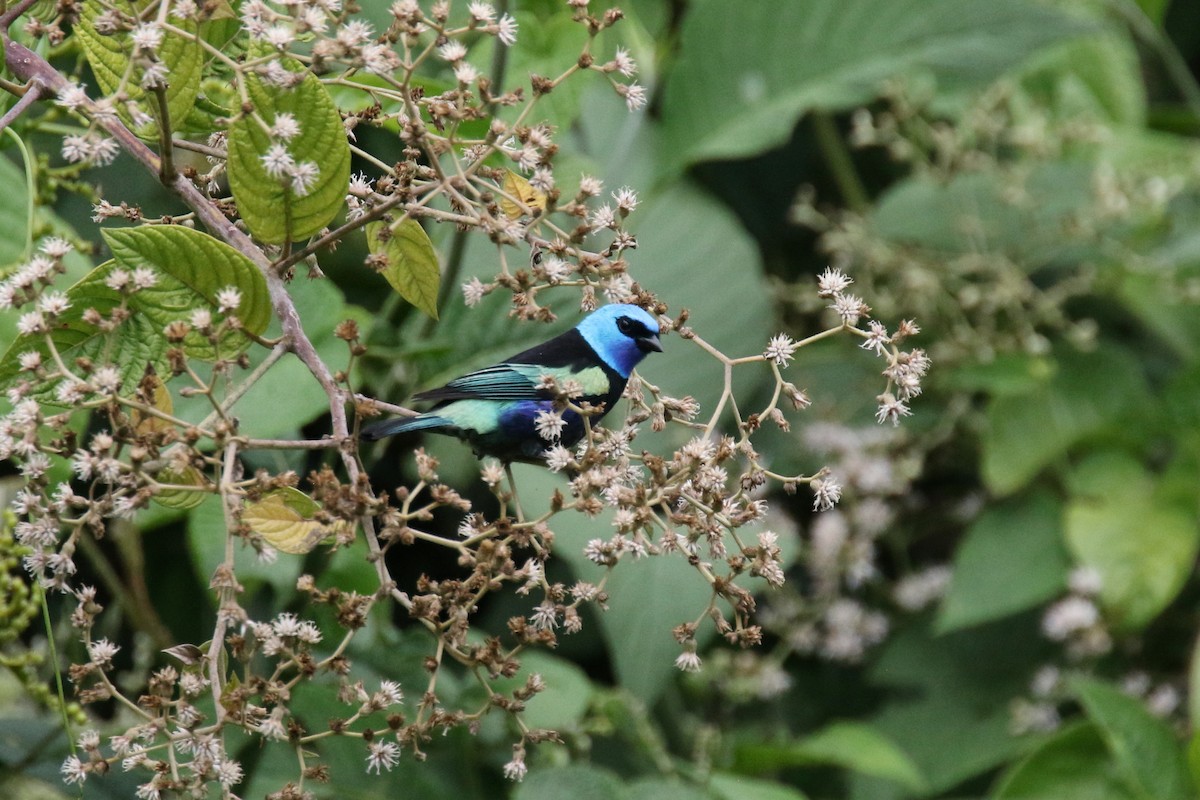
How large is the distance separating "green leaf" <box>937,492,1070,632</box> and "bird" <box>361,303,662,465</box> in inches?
68.5

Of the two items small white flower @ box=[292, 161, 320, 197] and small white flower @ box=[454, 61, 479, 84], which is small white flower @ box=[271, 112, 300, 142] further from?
small white flower @ box=[454, 61, 479, 84]

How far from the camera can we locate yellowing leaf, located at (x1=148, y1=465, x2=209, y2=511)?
1151mm

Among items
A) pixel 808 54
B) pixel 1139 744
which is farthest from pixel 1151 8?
pixel 1139 744

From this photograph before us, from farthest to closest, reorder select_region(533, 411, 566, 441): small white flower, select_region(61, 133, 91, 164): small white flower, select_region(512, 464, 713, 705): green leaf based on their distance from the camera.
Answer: select_region(512, 464, 713, 705): green leaf < select_region(533, 411, 566, 441): small white flower < select_region(61, 133, 91, 164): small white flower

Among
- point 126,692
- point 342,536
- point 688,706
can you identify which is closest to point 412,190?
point 342,536

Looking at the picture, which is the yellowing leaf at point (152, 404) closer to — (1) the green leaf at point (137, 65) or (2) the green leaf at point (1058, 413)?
(1) the green leaf at point (137, 65)

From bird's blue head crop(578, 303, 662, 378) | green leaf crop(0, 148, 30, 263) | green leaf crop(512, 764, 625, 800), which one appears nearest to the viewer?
bird's blue head crop(578, 303, 662, 378)

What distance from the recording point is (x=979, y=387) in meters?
3.25

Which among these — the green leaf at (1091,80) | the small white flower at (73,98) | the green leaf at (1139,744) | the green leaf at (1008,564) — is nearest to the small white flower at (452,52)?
the small white flower at (73,98)

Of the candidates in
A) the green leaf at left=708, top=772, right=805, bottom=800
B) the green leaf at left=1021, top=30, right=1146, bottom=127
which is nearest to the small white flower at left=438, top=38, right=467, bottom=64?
the green leaf at left=708, top=772, right=805, bottom=800

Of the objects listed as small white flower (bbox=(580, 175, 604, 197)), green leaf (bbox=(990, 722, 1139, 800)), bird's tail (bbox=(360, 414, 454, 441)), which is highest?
small white flower (bbox=(580, 175, 604, 197))

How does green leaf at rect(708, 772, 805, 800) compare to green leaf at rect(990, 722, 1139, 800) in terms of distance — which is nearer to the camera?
green leaf at rect(708, 772, 805, 800)

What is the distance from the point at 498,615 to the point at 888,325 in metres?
1.29

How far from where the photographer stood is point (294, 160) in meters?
1.21
